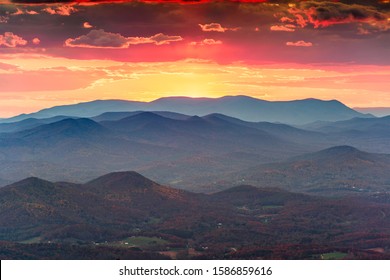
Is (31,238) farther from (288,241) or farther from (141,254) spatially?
(288,241)

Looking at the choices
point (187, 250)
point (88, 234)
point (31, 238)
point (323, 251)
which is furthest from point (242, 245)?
point (31, 238)

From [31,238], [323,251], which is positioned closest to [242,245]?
[323,251]

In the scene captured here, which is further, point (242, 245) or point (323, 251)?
point (242, 245)

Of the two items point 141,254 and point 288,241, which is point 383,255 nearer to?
point 288,241

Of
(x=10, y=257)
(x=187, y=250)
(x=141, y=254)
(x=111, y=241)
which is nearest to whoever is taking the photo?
(x=10, y=257)

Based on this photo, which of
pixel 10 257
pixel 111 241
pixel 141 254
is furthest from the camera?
pixel 111 241

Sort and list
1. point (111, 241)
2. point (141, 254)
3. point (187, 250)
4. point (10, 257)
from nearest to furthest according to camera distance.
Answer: point (10, 257) → point (141, 254) → point (187, 250) → point (111, 241)

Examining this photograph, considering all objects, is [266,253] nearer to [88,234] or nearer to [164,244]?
[164,244]

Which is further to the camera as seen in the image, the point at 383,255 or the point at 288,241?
the point at 288,241

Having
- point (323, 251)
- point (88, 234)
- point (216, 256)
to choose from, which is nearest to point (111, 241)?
point (88, 234)
